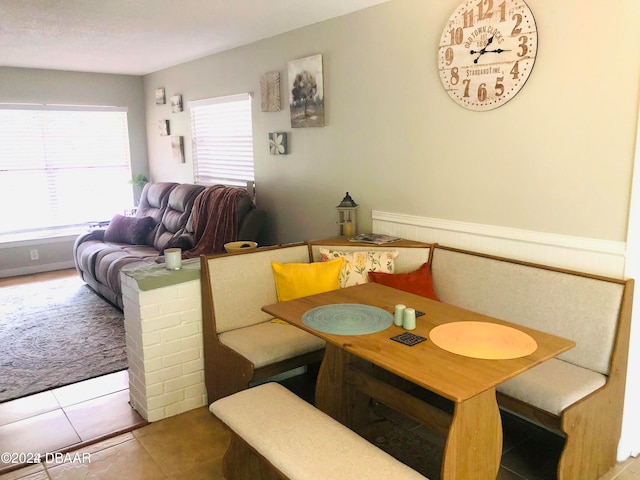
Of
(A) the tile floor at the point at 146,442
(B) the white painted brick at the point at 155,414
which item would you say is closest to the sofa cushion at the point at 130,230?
(A) the tile floor at the point at 146,442

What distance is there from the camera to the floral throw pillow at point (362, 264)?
3.04 m

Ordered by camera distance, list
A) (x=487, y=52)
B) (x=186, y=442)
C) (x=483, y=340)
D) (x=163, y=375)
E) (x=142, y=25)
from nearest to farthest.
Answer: (x=483, y=340) → (x=186, y=442) → (x=487, y=52) → (x=163, y=375) → (x=142, y=25)

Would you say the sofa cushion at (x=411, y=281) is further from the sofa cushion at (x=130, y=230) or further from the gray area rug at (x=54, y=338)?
the sofa cushion at (x=130, y=230)

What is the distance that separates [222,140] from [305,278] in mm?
2747

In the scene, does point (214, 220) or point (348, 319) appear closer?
point (348, 319)

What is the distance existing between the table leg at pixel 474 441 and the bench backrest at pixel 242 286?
4.67 feet


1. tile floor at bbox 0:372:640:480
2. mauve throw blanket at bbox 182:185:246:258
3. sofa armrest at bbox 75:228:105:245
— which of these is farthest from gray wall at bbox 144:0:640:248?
sofa armrest at bbox 75:228:105:245

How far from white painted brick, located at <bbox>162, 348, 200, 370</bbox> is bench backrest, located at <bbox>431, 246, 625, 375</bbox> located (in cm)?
141

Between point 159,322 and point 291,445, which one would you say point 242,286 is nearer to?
point 159,322

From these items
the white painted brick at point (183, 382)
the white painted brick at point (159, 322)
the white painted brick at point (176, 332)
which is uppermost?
the white painted brick at point (159, 322)

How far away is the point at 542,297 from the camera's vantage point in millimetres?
2494

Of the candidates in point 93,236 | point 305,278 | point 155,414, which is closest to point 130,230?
point 93,236

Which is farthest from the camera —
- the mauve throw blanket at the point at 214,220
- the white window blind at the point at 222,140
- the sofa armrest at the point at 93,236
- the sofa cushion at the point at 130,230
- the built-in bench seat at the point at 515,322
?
the sofa armrest at the point at 93,236

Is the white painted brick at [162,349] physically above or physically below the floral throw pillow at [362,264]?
below
